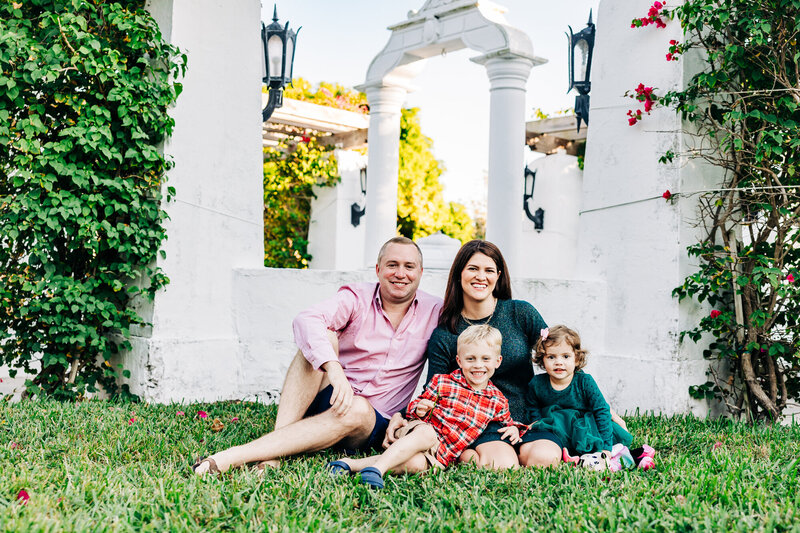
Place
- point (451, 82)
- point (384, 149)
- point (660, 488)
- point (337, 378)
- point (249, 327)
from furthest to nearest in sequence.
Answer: point (451, 82), point (384, 149), point (249, 327), point (337, 378), point (660, 488)

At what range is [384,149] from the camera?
7340 mm

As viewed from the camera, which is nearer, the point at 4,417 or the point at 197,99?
the point at 4,417

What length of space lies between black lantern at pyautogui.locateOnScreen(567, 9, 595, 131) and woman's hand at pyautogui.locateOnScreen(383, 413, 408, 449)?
337 centimetres

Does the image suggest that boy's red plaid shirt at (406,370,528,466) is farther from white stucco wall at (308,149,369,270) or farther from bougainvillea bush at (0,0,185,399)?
white stucco wall at (308,149,369,270)

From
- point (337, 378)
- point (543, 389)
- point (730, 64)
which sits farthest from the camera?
point (730, 64)

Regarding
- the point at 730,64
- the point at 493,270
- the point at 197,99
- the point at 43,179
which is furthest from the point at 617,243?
the point at 43,179

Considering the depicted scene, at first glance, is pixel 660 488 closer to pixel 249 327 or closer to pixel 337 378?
pixel 337 378

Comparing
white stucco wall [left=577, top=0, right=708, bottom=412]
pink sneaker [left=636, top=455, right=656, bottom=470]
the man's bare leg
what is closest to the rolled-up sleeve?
the man's bare leg

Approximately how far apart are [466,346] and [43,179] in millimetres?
2785

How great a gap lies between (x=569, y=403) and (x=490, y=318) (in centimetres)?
53

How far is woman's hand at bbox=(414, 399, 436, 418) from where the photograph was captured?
3285 millimetres

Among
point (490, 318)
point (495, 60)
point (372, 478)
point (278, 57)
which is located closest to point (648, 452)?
point (490, 318)

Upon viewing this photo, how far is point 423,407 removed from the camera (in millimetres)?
3287

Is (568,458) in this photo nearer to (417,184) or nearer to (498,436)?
(498,436)
